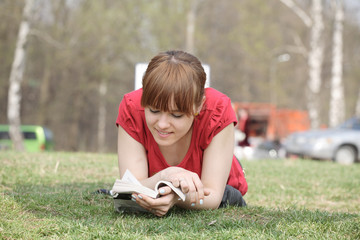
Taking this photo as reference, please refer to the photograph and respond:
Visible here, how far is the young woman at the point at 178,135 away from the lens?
2.71 m

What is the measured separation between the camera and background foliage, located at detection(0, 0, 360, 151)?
24.0 metres

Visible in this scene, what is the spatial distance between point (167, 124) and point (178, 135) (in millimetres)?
141

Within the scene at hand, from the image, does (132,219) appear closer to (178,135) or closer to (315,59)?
(178,135)

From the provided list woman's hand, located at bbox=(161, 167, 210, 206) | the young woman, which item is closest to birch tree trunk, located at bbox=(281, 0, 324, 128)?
the young woman

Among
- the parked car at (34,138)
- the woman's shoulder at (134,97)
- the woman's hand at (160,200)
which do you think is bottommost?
the parked car at (34,138)

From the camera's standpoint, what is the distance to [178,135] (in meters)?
2.88

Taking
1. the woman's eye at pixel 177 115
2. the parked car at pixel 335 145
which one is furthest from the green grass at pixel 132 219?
the parked car at pixel 335 145

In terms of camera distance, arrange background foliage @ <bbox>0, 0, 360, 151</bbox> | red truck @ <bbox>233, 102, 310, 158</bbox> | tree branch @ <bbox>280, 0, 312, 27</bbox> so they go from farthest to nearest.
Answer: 1. red truck @ <bbox>233, 102, 310, 158</bbox>
2. background foliage @ <bbox>0, 0, 360, 151</bbox>
3. tree branch @ <bbox>280, 0, 312, 27</bbox>

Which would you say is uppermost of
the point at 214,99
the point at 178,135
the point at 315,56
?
the point at 315,56

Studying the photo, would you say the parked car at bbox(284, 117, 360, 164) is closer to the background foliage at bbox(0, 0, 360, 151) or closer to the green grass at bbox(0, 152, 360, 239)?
the background foliage at bbox(0, 0, 360, 151)

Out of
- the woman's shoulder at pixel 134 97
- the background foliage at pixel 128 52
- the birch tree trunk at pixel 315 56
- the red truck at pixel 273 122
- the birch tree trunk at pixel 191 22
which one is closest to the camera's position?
the woman's shoulder at pixel 134 97

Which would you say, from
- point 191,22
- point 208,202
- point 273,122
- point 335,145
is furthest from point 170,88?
point 191,22

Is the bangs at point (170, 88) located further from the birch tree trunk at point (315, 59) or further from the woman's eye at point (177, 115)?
the birch tree trunk at point (315, 59)

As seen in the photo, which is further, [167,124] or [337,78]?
[337,78]
